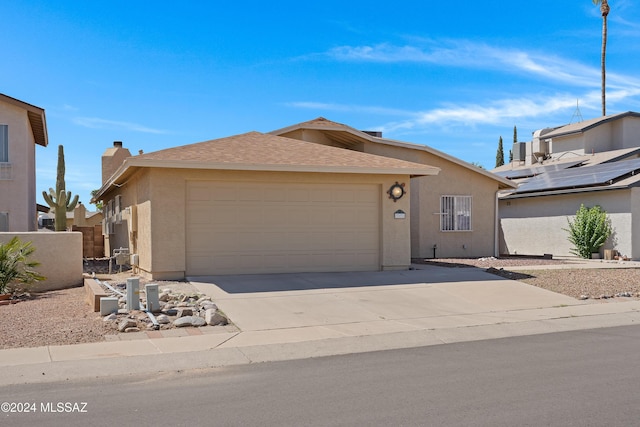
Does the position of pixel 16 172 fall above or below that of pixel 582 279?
above

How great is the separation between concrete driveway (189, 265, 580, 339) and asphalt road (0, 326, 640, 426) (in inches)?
97.4

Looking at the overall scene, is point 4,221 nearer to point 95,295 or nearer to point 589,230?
point 95,295

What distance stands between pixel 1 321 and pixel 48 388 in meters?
4.40

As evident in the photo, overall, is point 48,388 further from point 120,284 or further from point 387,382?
point 120,284

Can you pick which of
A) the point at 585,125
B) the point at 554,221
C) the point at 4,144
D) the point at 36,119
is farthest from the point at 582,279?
the point at 585,125

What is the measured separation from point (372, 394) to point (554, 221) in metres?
20.7

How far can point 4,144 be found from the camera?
2145 cm

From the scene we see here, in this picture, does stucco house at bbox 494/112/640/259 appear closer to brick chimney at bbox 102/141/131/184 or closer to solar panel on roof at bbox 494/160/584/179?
solar panel on roof at bbox 494/160/584/179

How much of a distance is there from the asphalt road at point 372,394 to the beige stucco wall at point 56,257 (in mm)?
8958

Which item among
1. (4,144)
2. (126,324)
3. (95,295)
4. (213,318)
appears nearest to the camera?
(126,324)

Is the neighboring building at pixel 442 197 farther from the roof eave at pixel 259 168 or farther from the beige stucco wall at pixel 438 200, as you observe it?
the roof eave at pixel 259 168

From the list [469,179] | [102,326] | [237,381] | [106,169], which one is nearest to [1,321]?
[102,326]

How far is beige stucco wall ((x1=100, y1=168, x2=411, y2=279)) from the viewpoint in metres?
14.8

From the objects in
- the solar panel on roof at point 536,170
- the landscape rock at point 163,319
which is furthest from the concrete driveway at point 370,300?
the solar panel on roof at point 536,170
